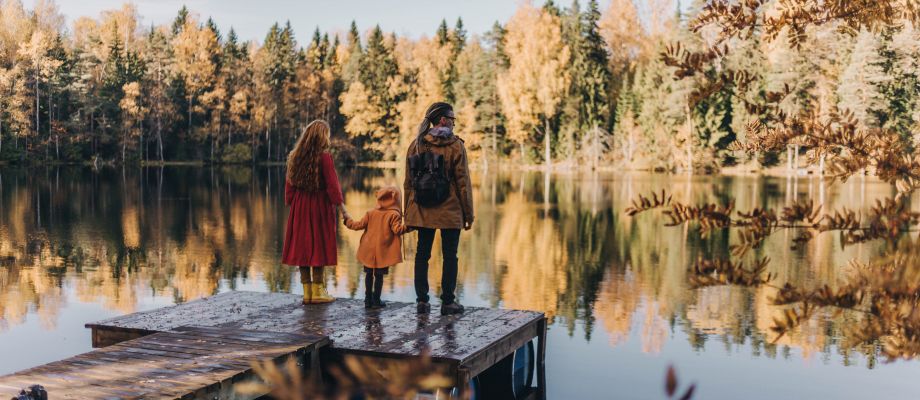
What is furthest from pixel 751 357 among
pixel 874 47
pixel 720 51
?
pixel 874 47

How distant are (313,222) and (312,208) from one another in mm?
125

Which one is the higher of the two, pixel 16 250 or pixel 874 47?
pixel 874 47

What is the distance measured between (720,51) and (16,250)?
16.0 m

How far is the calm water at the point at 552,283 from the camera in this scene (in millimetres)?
9070

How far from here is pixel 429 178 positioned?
23.9ft

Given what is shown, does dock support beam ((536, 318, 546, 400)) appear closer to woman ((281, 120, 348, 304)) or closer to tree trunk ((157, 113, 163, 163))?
woman ((281, 120, 348, 304))

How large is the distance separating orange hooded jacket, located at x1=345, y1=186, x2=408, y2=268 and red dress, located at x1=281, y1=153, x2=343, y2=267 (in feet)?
1.52

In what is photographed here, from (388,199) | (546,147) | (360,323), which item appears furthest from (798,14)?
(546,147)

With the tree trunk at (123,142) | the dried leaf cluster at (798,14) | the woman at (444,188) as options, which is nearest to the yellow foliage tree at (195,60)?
the tree trunk at (123,142)

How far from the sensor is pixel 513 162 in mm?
60844

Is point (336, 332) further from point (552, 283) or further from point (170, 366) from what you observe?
point (552, 283)

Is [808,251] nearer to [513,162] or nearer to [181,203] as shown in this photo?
[181,203]

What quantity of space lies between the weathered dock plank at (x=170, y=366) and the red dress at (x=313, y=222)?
5.21 ft

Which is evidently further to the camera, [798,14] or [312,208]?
[312,208]
